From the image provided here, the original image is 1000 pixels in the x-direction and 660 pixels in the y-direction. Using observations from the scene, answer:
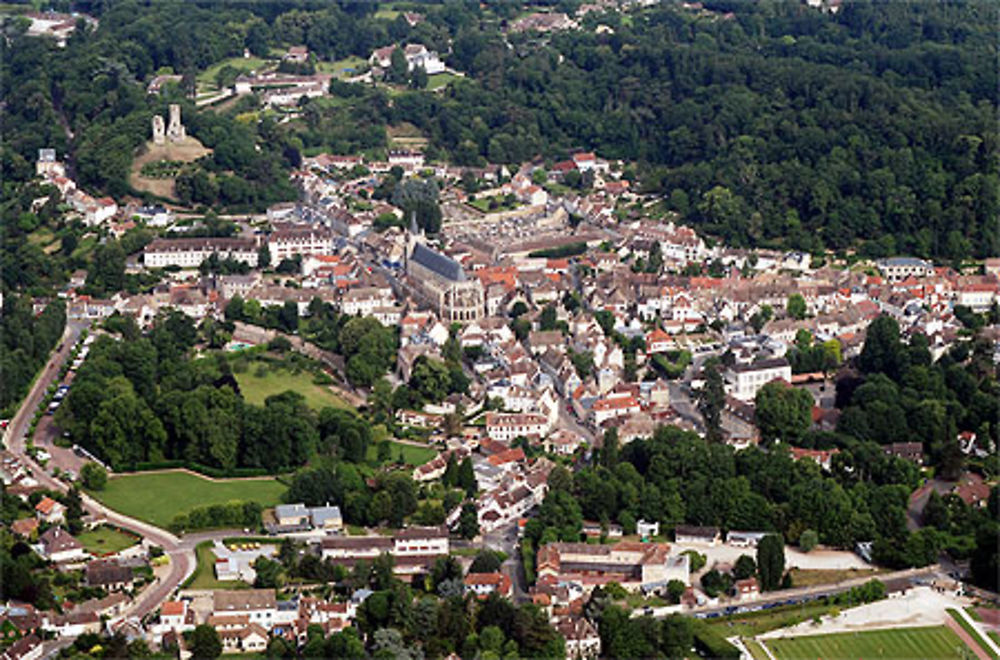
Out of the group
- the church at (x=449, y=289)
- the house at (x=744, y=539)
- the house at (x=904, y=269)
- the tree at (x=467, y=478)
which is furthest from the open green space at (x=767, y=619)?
the house at (x=904, y=269)

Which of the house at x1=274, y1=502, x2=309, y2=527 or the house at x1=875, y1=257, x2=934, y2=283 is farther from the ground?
the house at x1=274, y1=502, x2=309, y2=527

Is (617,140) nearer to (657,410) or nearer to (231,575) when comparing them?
(657,410)

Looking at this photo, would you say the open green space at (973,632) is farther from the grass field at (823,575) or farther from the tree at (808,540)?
the tree at (808,540)

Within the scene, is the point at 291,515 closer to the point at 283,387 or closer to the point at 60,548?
the point at 60,548

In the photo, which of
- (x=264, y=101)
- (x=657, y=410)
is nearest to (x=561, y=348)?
(x=657, y=410)

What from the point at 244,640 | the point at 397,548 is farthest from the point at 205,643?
A: the point at 397,548

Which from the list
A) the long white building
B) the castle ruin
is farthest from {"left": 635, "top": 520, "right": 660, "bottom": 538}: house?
the castle ruin

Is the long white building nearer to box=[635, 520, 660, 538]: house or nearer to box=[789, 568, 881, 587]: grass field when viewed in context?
box=[635, 520, 660, 538]: house
